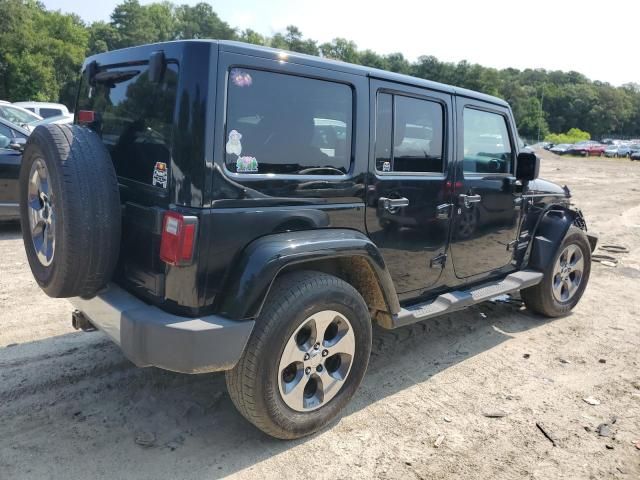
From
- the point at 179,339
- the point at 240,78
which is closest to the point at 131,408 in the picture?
the point at 179,339

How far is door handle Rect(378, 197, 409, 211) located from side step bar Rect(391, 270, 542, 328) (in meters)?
0.68

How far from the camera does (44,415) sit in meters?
2.97

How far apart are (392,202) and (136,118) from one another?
5.05 feet

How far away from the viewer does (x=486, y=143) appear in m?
4.18

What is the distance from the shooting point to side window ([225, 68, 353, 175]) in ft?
8.35

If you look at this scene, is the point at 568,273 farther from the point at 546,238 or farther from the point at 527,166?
the point at 527,166

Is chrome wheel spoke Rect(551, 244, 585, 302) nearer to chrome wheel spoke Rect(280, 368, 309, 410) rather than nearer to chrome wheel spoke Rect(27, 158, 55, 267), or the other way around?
chrome wheel spoke Rect(280, 368, 309, 410)

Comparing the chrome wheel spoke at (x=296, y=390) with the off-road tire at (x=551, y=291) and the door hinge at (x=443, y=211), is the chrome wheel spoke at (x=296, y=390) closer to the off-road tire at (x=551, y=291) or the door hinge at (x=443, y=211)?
the door hinge at (x=443, y=211)

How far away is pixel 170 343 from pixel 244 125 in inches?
43.0

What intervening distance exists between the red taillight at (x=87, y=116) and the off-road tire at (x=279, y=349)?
1.55 m

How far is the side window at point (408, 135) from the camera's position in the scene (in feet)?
10.6

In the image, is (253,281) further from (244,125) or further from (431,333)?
(431,333)

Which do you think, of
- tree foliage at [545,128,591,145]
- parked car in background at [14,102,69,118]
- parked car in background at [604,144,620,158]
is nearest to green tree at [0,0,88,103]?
parked car in background at [14,102,69,118]

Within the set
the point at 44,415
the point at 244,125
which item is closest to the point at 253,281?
the point at 244,125
